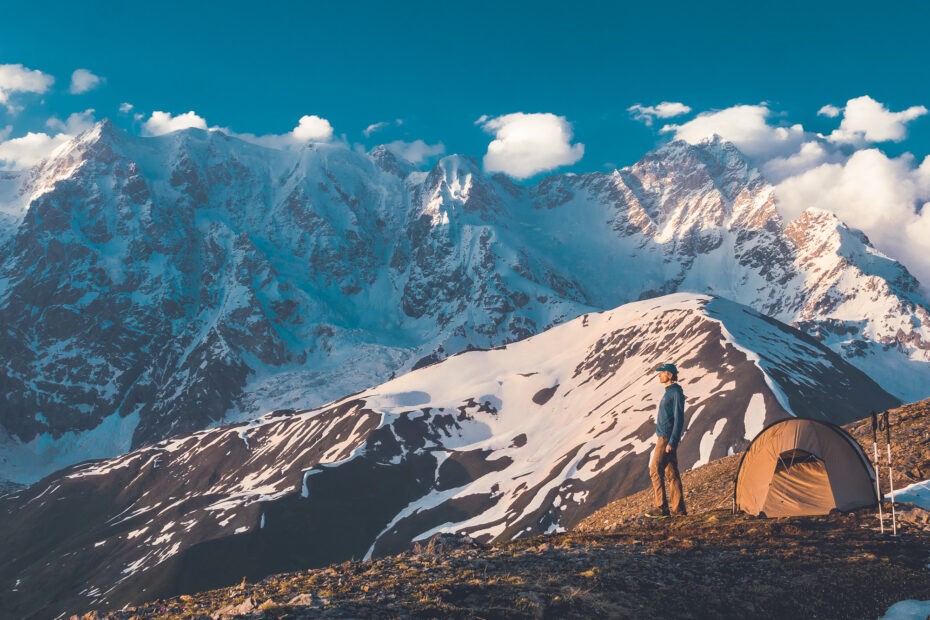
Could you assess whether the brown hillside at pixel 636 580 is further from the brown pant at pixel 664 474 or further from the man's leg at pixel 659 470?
the man's leg at pixel 659 470

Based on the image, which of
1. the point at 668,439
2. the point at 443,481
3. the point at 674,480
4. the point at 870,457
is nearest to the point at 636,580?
the point at 668,439

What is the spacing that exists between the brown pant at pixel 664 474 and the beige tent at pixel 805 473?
8.17 ft

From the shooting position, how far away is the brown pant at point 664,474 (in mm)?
23531

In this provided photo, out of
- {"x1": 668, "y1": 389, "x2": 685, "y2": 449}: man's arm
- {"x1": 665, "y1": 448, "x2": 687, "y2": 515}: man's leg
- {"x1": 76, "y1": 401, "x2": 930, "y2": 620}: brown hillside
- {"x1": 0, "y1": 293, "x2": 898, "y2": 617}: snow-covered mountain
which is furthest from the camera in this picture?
{"x1": 0, "y1": 293, "x2": 898, "y2": 617}: snow-covered mountain

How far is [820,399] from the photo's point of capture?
134 metres

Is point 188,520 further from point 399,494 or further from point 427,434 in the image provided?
point 427,434

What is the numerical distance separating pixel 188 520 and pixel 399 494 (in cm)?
4931

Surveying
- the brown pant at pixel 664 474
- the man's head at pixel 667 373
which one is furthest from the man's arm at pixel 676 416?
the man's head at pixel 667 373

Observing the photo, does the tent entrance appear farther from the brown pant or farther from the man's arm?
the man's arm

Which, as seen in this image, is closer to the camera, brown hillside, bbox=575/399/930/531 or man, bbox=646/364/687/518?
man, bbox=646/364/687/518

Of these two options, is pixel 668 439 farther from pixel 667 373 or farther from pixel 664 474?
pixel 667 373

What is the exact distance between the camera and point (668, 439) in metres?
23.3

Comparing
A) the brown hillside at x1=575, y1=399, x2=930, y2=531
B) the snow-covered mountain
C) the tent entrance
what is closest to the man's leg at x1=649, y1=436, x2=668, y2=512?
the tent entrance

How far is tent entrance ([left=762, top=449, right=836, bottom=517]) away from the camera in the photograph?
75.6 feet
